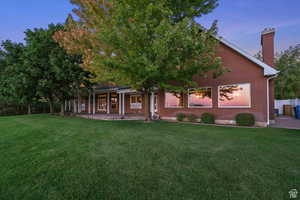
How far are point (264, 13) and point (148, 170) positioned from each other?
20.5m

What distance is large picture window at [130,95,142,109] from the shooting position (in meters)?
15.1

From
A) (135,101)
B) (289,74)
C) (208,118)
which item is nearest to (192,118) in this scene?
(208,118)

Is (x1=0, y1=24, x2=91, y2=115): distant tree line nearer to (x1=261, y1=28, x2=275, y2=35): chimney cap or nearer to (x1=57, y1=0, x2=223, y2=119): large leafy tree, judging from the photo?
(x1=57, y1=0, x2=223, y2=119): large leafy tree

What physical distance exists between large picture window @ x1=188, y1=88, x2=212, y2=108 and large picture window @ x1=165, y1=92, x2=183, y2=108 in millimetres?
784

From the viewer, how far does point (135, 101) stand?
50.6 feet

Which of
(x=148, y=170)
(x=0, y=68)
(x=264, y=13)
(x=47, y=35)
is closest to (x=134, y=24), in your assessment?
(x=148, y=170)

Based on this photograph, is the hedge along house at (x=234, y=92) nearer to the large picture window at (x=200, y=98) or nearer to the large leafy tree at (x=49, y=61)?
the large picture window at (x=200, y=98)

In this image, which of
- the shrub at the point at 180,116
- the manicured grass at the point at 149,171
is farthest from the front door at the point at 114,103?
the manicured grass at the point at 149,171

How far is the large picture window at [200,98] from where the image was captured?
9805mm

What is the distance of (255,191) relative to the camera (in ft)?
7.36

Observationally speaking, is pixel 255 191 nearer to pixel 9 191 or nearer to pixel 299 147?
pixel 299 147

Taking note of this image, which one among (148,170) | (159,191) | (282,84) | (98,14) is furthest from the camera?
(282,84)

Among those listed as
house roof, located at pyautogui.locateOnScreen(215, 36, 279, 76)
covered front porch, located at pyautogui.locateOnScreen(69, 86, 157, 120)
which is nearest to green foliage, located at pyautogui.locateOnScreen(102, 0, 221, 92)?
house roof, located at pyautogui.locateOnScreen(215, 36, 279, 76)

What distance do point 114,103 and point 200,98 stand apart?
10.5 meters
